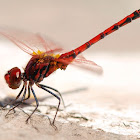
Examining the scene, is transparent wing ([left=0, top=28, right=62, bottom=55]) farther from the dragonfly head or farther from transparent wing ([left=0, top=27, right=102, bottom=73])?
the dragonfly head

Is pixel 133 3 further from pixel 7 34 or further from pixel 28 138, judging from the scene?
pixel 28 138

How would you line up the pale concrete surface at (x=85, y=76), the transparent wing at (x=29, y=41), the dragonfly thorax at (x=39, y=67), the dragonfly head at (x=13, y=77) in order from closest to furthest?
the pale concrete surface at (x=85, y=76), the dragonfly head at (x=13, y=77), the dragonfly thorax at (x=39, y=67), the transparent wing at (x=29, y=41)

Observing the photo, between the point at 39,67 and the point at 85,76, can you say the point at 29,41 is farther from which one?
the point at 85,76

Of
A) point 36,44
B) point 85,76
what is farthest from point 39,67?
point 85,76

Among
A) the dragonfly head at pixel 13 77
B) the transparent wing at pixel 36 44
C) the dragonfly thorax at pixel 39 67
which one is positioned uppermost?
the transparent wing at pixel 36 44

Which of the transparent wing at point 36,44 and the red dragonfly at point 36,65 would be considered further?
the transparent wing at point 36,44

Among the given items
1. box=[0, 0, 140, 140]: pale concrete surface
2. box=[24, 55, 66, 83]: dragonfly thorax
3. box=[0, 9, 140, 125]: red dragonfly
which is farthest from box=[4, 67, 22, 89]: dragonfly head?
box=[0, 0, 140, 140]: pale concrete surface

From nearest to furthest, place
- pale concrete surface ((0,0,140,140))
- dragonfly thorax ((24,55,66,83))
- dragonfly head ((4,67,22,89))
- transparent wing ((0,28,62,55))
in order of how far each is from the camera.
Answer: pale concrete surface ((0,0,140,140)) → dragonfly head ((4,67,22,89)) → dragonfly thorax ((24,55,66,83)) → transparent wing ((0,28,62,55))

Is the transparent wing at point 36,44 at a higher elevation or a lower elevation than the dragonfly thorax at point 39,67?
higher

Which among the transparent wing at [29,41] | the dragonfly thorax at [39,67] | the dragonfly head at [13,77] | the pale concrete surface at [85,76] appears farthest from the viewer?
the transparent wing at [29,41]

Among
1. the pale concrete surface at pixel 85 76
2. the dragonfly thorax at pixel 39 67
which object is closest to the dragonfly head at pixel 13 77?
the dragonfly thorax at pixel 39 67

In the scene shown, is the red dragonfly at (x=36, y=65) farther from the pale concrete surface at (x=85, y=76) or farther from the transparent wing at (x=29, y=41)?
the pale concrete surface at (x=85, y=76)
